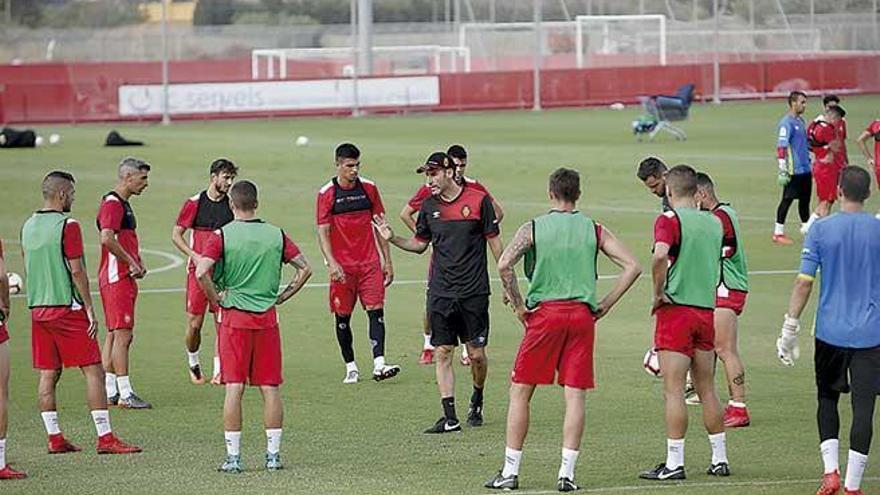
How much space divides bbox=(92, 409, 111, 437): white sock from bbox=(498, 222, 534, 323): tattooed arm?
347 cm

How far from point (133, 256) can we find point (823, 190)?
15.2 metres

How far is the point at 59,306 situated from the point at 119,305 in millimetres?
2407

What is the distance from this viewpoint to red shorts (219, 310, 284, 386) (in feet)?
41.7

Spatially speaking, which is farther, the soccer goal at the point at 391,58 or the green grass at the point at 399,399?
the soccer goal at the point at 391,58

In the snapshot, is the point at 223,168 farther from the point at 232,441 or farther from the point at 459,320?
the point at 232,441

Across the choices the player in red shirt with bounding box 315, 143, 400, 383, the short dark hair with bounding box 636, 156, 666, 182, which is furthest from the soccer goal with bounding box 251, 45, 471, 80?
the short dark hair with bounding box 636, 156, 666, 182

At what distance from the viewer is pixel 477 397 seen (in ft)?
48.0

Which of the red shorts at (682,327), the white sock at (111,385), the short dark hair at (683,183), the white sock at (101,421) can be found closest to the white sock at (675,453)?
the red shorts at (682,327)

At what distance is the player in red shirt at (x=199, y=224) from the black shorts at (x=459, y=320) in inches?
96.8

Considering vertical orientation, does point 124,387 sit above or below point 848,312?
below

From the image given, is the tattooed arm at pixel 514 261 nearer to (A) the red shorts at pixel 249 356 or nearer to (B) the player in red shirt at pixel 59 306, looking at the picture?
(A) the red shorts at pixel 249 356

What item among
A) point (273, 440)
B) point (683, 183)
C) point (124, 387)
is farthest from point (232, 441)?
point (683, 183)

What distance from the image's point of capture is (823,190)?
27938 mm

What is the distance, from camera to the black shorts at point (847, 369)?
1125 centimetres
